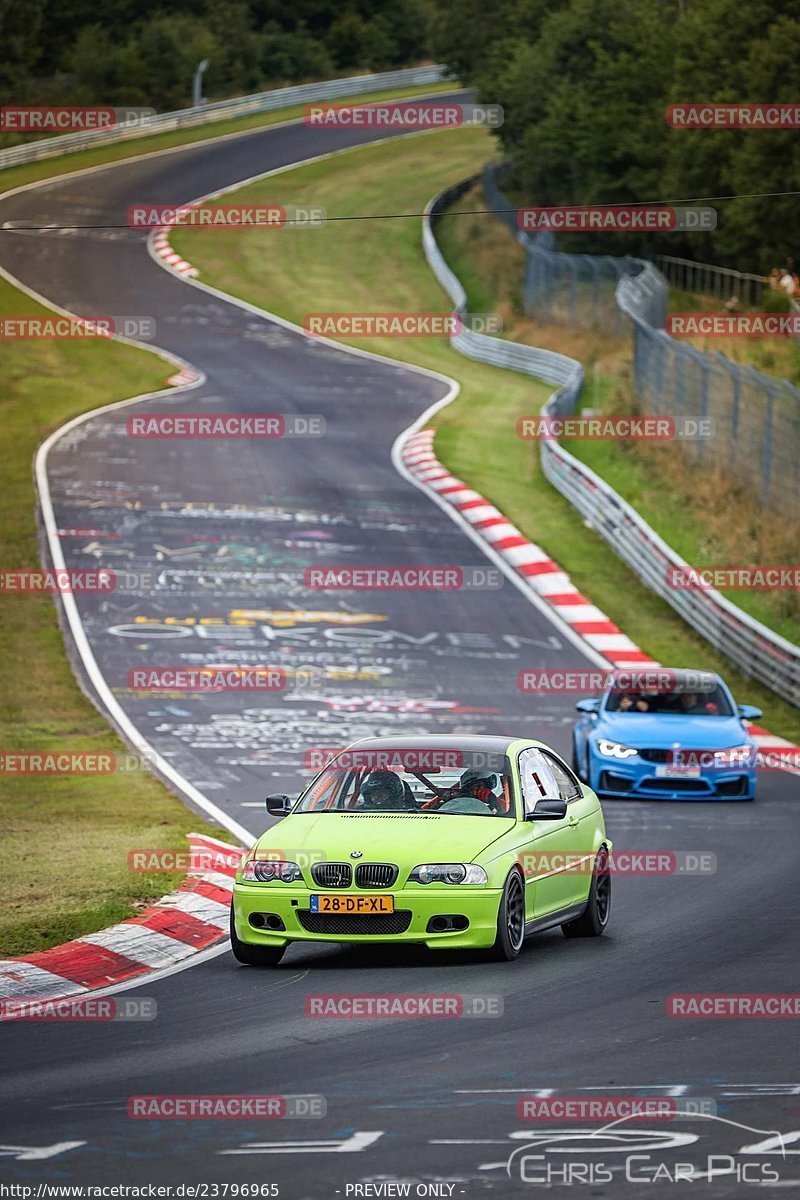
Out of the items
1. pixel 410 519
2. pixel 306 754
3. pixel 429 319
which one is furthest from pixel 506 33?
pixel 306 754

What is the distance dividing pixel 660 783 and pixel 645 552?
1312 cm

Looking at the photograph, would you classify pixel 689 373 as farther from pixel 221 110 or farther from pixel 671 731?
pixel 221 110

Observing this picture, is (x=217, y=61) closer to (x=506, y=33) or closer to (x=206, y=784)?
(x=506, y=33)

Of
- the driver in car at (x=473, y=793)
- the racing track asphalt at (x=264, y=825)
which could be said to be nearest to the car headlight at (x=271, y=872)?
the racing track asphalt at (x=264, y=825)

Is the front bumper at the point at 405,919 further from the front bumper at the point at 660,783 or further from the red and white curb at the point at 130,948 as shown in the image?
the front bumper at the point at 660,783

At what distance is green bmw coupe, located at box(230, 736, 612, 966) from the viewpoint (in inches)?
451

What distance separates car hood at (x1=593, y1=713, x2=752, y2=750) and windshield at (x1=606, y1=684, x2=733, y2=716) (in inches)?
9.6

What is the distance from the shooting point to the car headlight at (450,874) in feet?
37.6

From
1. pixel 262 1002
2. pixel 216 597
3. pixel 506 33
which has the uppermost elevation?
pixel 506 33

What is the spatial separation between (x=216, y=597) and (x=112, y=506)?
6351 millimetres

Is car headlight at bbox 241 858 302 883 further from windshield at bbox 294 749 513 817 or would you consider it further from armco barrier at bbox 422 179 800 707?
armco barrier at bbox 422 179 800 707

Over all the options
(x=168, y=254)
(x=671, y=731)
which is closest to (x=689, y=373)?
(x=671, y=731)

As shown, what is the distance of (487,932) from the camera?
11477 mm

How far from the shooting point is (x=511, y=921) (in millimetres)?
11766
